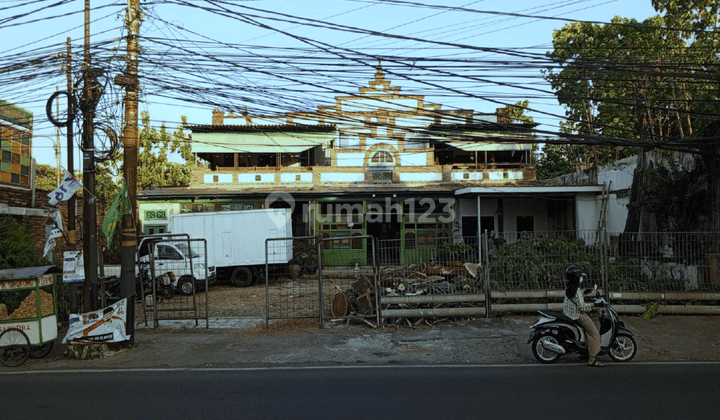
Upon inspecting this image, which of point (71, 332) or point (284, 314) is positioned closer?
point (71, 332)

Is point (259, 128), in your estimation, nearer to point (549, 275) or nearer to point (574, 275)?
point (549, 275)

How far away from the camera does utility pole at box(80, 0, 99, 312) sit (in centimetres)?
1009

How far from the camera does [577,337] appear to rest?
823 cm

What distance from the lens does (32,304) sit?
9.38m

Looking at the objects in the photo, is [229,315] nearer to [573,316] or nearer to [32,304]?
[32,304]

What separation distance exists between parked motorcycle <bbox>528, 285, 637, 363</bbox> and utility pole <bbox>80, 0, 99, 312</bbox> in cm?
808

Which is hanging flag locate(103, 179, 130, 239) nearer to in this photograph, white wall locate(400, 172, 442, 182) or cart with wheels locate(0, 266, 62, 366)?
cart with wheels locate(0, 266, 62, 366)

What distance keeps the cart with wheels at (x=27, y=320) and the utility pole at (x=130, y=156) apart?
129 centimetres

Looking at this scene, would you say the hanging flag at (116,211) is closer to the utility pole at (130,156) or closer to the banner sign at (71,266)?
the utility pole at (130,156)

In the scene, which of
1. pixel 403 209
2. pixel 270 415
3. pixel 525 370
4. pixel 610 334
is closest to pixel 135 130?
pixel 270 415

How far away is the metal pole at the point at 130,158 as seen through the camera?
33.7 ft

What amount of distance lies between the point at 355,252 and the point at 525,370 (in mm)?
11404

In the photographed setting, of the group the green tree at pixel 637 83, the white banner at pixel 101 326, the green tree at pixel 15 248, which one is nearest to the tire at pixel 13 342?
the white banner at pixel 101 326

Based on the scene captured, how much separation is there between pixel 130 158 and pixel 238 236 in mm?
9795
